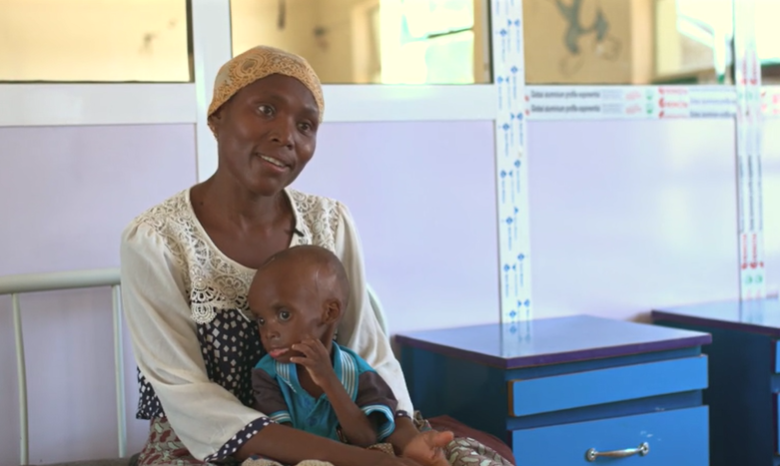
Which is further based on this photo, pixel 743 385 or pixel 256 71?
pixel 743 385

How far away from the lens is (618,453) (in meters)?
2.37

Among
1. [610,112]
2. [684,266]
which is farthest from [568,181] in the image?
[684,266]

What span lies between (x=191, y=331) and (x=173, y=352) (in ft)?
0.21

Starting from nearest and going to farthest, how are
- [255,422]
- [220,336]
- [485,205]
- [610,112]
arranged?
Answer: [255,422], [220,336], [485,205], [610,112]

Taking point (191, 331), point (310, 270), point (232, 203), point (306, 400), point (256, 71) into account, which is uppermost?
point (256, 71)

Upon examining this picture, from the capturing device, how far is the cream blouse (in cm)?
180

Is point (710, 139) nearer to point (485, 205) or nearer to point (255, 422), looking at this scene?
point (485, 205)

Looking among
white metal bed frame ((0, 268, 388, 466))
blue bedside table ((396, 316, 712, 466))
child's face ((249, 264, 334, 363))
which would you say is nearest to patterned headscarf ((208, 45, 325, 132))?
child's face ((249, 264, 334, 363))

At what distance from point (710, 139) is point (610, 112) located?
0.40 m

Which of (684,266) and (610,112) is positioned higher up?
(610,112)

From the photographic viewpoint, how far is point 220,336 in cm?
190

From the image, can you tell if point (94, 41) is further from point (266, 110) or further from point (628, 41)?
point (628, 41)

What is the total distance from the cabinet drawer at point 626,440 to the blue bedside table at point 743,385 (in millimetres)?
237

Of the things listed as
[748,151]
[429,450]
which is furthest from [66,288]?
[748,151]
